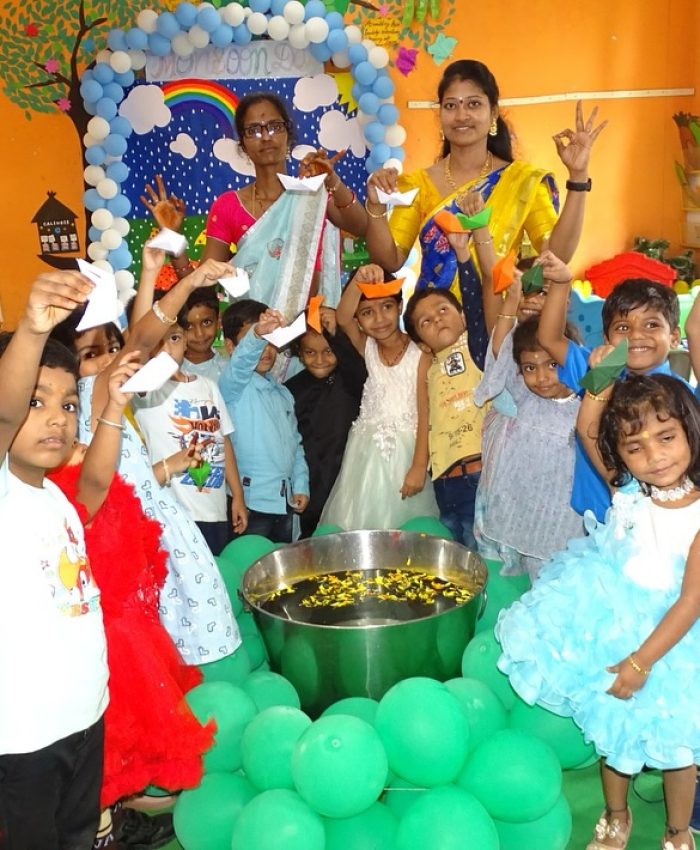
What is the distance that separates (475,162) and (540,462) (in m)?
0.93

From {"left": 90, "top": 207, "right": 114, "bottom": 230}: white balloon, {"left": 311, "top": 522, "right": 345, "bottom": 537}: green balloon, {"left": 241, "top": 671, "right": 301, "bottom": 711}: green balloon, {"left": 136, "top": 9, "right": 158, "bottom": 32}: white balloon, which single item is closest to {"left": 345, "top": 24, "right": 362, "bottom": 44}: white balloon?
{"left": 136, "top": 9, "right": 158, "bottom": 32}: white balloon

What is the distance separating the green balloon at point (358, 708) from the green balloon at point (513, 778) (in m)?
0.22

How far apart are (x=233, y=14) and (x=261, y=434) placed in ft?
9.31

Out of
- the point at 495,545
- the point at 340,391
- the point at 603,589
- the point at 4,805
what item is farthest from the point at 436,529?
the point at 4,805

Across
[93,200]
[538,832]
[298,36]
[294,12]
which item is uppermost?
[294,12]

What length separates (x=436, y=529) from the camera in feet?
8.68

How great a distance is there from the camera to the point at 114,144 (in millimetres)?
4977

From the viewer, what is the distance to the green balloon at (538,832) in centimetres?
178

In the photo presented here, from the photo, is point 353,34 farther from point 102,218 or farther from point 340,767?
point 340,767

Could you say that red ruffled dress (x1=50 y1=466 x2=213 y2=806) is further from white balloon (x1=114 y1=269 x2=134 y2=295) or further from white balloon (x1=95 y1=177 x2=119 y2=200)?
white balloon (x1=95 y1=177 x2=119 y2=200)

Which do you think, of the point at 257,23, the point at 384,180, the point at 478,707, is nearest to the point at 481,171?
the point at 384,180

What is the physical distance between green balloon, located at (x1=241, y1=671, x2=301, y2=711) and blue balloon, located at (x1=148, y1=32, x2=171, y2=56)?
12.6ft

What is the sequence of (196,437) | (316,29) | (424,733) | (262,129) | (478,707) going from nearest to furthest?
(424,733), (478,707), (196,437), (262,129), (316,29)

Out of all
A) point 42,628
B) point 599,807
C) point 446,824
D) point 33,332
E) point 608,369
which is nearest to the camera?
point 33,332
